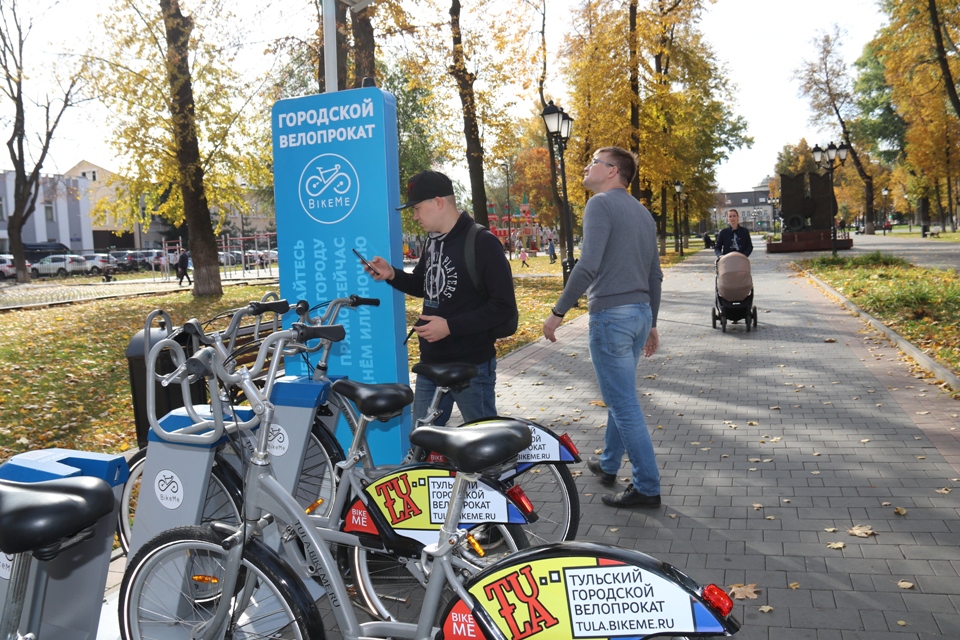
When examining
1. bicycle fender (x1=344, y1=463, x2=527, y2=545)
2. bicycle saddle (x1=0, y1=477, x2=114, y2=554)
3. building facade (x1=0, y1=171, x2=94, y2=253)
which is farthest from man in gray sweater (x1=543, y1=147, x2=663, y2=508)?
building facade (x1=0, y1=171, x2=94, y2=253)

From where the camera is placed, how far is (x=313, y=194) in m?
5.26

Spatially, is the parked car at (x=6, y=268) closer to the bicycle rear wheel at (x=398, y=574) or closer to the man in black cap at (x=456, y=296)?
the man in black cap at (x=456, y=296)

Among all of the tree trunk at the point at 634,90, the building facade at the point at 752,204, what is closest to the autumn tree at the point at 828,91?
the tree trunk at the point at 634,90

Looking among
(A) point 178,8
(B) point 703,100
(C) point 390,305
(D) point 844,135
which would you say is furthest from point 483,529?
(D) point 844,135

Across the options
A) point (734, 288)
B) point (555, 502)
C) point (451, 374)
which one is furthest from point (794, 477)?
point (734, 288)

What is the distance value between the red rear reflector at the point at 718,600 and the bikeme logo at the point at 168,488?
227cm

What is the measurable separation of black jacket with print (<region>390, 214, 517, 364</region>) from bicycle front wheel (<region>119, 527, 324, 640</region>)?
5.87 ft

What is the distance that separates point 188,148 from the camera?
834 inches

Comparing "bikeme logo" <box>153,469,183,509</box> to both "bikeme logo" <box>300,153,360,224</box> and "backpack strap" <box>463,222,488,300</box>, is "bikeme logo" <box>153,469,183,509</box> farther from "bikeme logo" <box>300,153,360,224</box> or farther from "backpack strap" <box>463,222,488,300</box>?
"bikeme logo" <box>300,153,360,224</box>

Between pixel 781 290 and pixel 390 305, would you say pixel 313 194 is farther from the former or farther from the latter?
pixel 781 290

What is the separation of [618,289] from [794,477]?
205 centimetres

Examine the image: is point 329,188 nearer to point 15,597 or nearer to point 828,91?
point 15,597

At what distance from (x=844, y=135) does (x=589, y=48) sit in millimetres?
33168

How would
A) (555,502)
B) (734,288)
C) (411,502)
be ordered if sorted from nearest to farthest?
(411,502), (555,502), (734,288)
